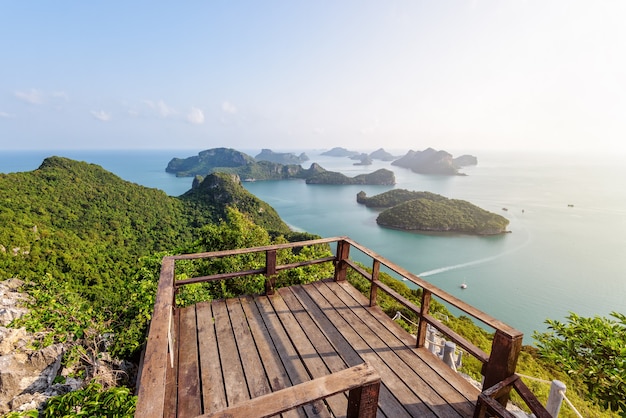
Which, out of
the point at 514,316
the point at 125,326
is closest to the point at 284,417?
the point at 125,326

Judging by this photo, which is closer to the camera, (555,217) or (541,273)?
(541,273)

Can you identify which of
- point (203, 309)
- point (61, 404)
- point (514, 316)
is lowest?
point (514, 316)

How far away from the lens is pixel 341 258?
4613 millimetres

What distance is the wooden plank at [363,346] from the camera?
2451 millimetres

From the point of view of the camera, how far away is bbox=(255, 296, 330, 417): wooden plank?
7.67 feet

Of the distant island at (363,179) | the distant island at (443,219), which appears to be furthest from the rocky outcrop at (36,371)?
the distant island at (363,179)

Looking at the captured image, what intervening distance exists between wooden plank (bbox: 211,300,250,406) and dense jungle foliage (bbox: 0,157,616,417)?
3.49ft

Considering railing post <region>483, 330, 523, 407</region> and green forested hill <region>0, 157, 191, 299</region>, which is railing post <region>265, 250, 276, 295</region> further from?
green forested hill <region>0, 157, 191, 299</region>

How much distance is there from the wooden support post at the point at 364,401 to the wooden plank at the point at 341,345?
3.53 feet

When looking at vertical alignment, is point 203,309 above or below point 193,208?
above

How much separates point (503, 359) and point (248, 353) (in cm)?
239

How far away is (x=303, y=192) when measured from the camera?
113000 millimetres

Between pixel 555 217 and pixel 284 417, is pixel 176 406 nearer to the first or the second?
pixel 284 417

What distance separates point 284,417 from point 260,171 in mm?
154570
